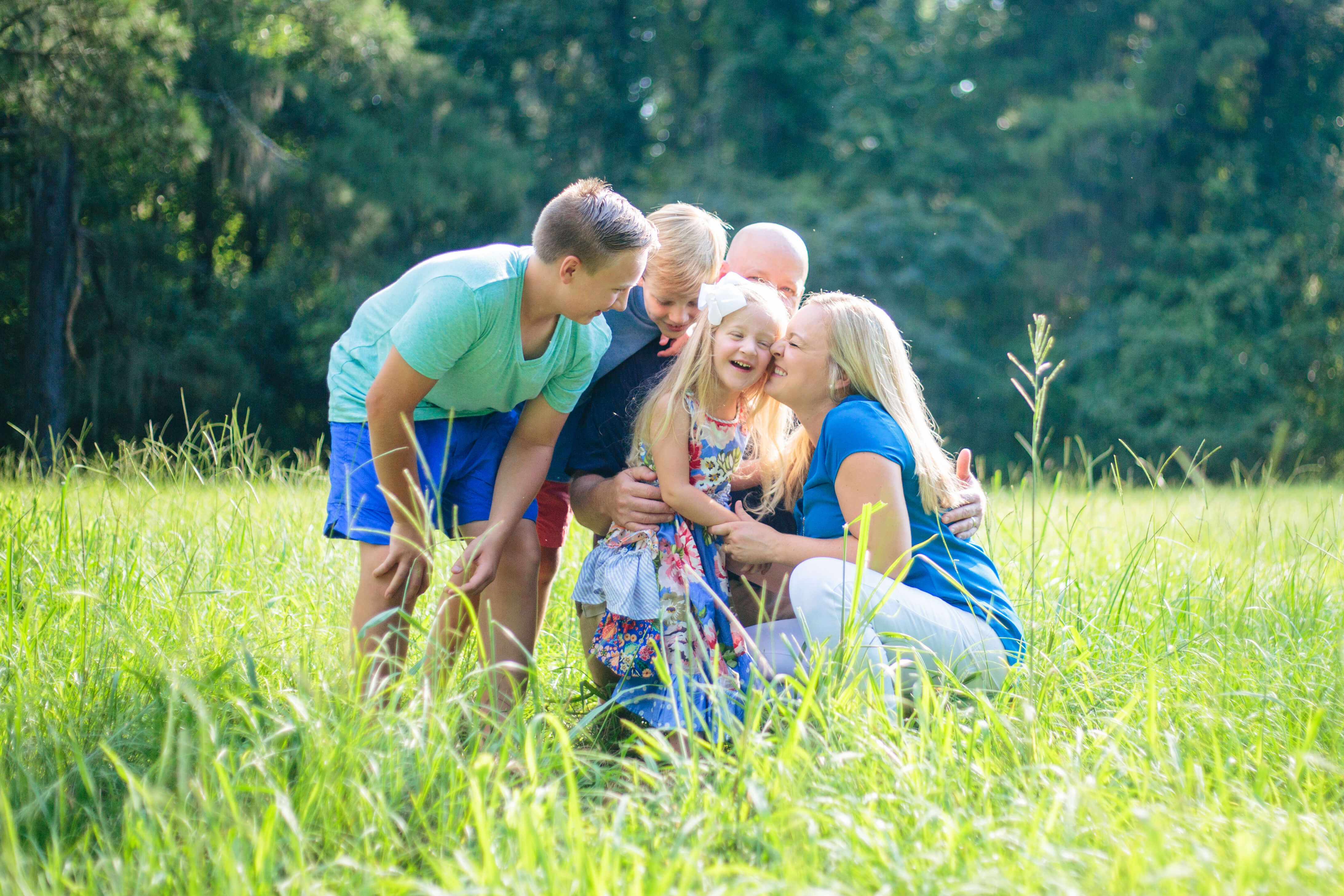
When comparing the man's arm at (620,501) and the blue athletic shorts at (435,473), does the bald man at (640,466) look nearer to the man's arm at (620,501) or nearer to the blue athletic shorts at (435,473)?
the man's arm at (620,501)

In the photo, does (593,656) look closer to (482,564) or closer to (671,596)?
(671,596)

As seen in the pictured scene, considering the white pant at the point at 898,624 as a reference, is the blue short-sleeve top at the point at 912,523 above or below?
above

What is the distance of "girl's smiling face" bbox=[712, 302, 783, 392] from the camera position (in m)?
2.38

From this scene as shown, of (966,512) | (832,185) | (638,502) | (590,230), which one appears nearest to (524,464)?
(638,502)

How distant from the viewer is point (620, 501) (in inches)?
96.0

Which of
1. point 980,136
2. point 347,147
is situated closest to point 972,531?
point 347,147

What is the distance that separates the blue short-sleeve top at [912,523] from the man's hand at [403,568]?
96 centimetres

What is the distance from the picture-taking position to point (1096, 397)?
1518cm

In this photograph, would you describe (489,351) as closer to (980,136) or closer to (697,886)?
(697,886)

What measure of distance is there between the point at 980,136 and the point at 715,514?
53.4ft

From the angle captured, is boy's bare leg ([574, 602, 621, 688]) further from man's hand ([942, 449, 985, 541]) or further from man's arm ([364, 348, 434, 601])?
man's hand ([942, 449, 985, 541])

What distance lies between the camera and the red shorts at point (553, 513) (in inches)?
110

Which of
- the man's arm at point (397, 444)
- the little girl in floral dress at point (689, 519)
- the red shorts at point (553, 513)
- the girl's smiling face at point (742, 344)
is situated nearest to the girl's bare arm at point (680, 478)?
the little girl in floral dress at point (689, 519)

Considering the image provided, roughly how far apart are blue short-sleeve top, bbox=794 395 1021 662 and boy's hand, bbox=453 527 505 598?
786mm
